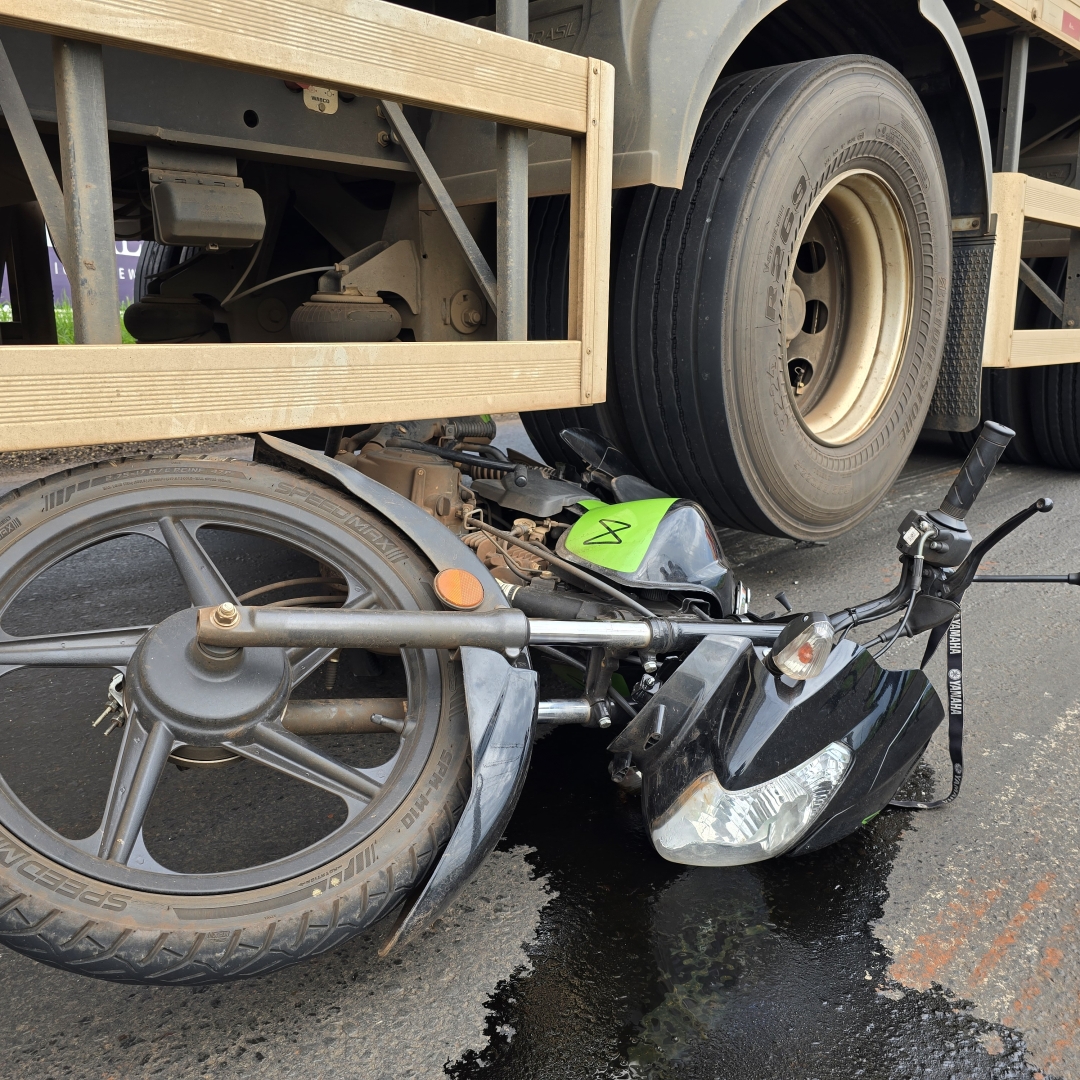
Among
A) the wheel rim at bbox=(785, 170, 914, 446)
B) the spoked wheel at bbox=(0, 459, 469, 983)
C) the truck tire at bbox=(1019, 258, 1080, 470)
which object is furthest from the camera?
the truck tire at bbox=(1019, 258, 1080, 470)

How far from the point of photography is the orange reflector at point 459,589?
68.3 inches

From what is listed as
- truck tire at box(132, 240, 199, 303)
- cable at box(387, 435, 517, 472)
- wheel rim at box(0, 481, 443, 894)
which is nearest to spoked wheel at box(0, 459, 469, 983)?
wheel rim at box(0, 481, 443, 894)

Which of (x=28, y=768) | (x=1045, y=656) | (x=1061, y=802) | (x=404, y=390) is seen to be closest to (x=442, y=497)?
(x=404, y=390)

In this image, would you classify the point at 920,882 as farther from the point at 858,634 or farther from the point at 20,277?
the point at 20,277

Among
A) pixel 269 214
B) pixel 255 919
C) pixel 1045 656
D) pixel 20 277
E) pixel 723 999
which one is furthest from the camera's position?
pixel 20 277

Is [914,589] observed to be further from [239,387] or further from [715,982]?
[239,387]

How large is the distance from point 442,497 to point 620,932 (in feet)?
3.78

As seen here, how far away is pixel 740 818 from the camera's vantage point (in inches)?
68.3

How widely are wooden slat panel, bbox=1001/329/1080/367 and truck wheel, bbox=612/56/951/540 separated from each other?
57cm

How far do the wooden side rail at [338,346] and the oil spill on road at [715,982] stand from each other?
0.97 m

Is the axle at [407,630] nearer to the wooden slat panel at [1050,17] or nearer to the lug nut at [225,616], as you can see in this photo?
the lug nut at [225,616]

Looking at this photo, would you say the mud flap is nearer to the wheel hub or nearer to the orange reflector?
the orange reflector

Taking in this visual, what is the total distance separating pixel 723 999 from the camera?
161cm

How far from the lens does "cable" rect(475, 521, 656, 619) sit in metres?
2.06
